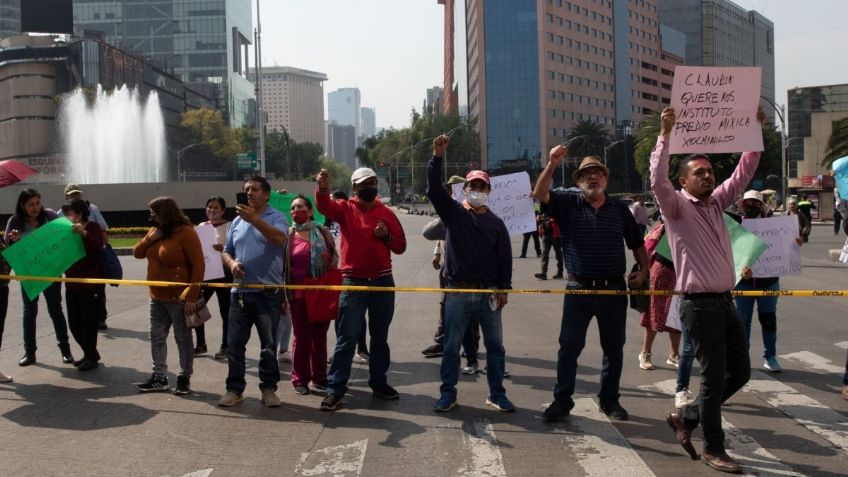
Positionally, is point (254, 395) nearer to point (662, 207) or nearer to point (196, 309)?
point (196, 309)

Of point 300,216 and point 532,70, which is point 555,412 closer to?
point 300,216

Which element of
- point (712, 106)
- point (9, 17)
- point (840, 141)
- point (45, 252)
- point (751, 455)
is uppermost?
point (9, 17)

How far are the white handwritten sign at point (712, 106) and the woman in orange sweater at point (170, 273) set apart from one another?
13.6 feet

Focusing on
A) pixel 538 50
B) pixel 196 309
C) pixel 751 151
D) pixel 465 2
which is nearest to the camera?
pixel 751 151

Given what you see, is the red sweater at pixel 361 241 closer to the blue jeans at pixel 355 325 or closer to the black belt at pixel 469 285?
the blue jeans at pixel 355 325

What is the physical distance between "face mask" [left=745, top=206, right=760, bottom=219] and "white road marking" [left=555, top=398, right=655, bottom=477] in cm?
298

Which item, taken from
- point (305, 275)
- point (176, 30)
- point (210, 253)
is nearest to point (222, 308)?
point (210, 253)

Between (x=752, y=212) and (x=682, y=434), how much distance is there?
12.1 ft

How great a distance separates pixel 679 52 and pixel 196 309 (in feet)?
506

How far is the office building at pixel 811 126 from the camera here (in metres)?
68.6

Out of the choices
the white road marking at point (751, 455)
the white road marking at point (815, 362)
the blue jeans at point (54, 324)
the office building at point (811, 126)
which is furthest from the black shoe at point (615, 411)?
the office building at point (811, 126)

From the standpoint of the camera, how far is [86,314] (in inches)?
323

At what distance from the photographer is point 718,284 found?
5.07 m

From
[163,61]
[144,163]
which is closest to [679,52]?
[163,61]
